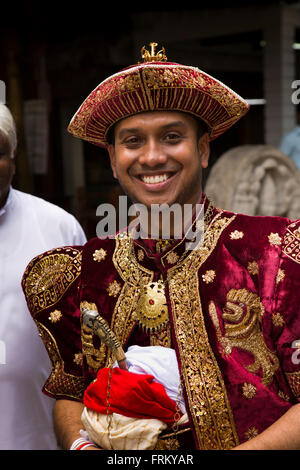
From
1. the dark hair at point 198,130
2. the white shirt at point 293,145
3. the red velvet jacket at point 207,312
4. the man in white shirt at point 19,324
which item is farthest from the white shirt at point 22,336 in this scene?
the white shirt at point 293,145

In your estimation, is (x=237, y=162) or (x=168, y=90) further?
(x=237, y=162)

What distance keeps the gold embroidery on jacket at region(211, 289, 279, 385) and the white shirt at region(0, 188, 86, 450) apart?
0.92 metres

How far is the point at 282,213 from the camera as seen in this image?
3695 millimetres

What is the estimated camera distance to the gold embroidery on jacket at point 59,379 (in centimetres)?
169

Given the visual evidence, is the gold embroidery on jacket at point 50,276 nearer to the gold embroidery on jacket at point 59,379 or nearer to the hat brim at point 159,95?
the gold embroidery on jacket at point 59,379

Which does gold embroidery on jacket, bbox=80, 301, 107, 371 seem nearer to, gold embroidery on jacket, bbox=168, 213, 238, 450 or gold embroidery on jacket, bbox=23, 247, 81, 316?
gold embroidery on jacket, bbox=23, 247, 81, 316

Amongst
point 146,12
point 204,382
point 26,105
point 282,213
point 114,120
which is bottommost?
point 204,382

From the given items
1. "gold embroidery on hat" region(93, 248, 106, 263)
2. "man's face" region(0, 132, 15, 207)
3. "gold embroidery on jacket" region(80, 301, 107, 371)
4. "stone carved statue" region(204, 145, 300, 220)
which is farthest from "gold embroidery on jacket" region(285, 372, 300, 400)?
"stone carved statue" region(204, 145, 300, 220)

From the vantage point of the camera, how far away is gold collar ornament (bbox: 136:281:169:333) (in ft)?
5.15

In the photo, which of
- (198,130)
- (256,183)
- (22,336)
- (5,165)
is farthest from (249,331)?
(256,183)

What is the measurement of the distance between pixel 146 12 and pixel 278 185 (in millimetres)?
2754

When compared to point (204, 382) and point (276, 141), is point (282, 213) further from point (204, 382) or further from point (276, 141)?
point (276, 141)

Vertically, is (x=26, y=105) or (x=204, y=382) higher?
(x=26, y=105)

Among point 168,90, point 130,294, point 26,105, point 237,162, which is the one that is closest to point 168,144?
point 168,90
